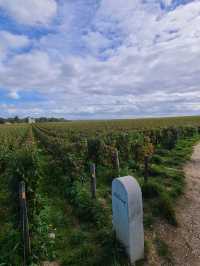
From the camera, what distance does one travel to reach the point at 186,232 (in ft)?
15.4

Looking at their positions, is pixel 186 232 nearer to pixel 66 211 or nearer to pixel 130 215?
pixel 130 215

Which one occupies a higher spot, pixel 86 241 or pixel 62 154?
pixel 62 154

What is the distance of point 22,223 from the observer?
13.5 ft

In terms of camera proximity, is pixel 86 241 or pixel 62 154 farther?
pixel 62 154

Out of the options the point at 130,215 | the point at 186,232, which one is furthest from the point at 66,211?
the point at 186,232

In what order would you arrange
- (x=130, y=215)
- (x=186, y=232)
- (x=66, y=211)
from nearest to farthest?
(x=130, y=215) < (x=186, y=232) < (x=66, y=211)

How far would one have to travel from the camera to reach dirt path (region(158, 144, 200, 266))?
155 inches

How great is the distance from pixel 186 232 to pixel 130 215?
191cm

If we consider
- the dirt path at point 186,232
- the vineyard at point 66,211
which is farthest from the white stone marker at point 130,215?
the dirt path at point 186,232

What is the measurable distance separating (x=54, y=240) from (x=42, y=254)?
0.49m

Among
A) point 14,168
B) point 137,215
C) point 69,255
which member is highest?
point 14,168

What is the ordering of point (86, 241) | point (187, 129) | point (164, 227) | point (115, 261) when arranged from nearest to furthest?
point (115, 261), point (86, 241), point (164, 227), point (187, 129)

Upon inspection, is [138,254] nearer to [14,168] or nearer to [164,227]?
[164,227]

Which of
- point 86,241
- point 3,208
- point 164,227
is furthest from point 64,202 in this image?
point 164,227
